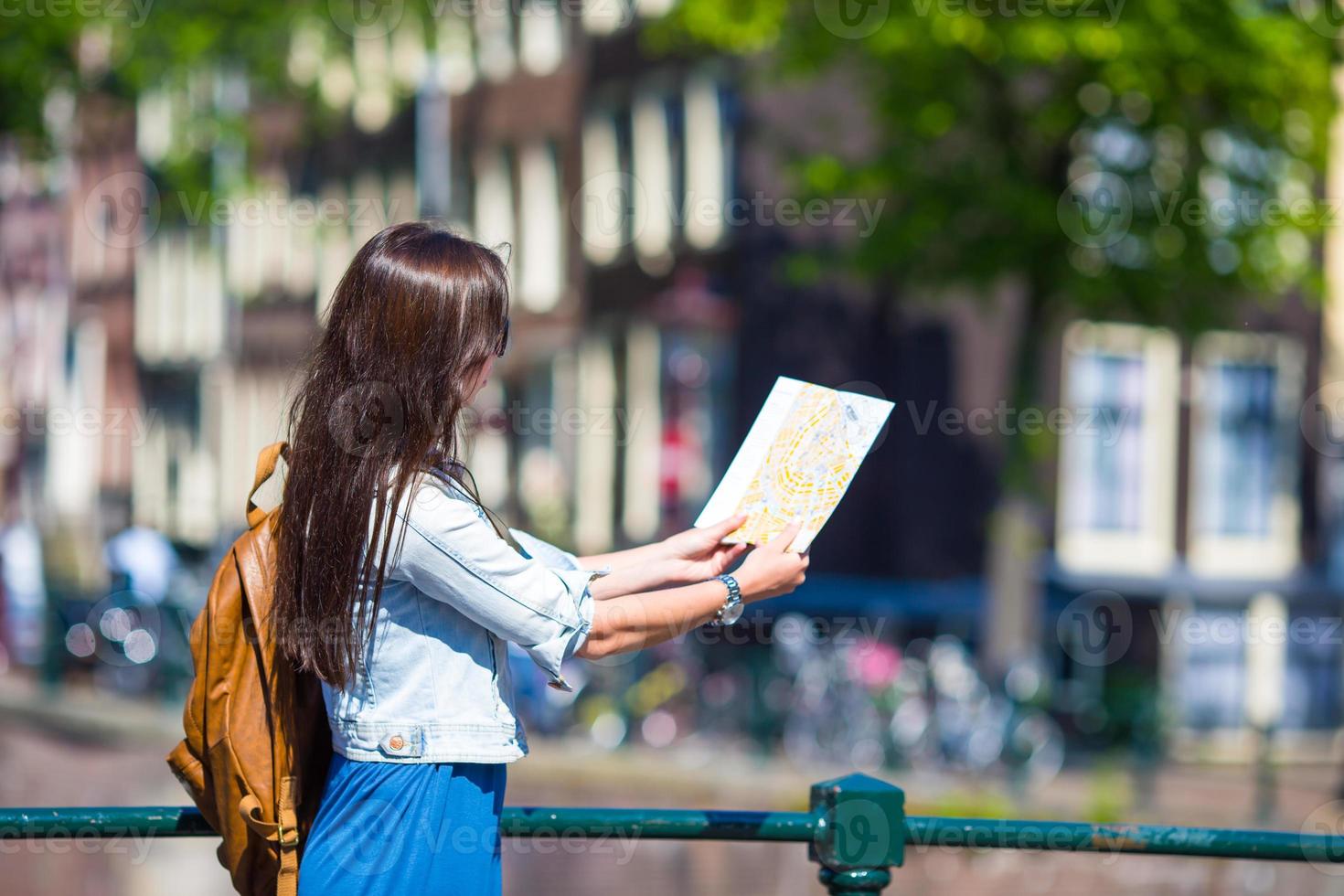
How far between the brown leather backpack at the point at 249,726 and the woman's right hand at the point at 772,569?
606mm

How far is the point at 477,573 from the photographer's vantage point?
6.96ft

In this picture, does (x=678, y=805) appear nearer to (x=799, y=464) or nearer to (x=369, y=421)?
(x=799, y=464)

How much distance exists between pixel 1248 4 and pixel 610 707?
20.4 ft

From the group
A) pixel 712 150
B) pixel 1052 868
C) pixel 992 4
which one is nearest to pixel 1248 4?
pixel 992 4

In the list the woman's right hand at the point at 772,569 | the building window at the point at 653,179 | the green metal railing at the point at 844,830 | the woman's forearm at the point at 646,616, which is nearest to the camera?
the woman's forearm at the point at 646,616

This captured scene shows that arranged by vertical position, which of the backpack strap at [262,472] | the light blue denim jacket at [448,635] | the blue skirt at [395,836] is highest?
the backpack strap at [262,472]

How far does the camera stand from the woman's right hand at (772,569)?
235cm

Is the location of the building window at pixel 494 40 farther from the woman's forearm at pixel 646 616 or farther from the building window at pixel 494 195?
the woman's forearm at pixel 646 616

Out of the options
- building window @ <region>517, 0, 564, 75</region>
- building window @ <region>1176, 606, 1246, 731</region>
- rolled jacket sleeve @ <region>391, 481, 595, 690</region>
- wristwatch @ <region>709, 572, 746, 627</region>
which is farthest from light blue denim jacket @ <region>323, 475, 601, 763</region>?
building window @ <region>517, 0, 564, 75</region>

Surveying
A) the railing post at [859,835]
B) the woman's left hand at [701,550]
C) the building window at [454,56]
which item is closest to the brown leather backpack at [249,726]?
the woman's left hand at [701,550]

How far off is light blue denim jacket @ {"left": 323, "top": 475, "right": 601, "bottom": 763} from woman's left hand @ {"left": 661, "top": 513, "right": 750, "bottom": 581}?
0.23 meters

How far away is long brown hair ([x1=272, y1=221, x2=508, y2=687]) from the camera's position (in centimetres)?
213

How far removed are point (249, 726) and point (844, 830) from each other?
94cm

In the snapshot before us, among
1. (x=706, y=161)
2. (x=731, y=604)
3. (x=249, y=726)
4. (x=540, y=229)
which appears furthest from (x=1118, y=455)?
(x=249, y=726)
